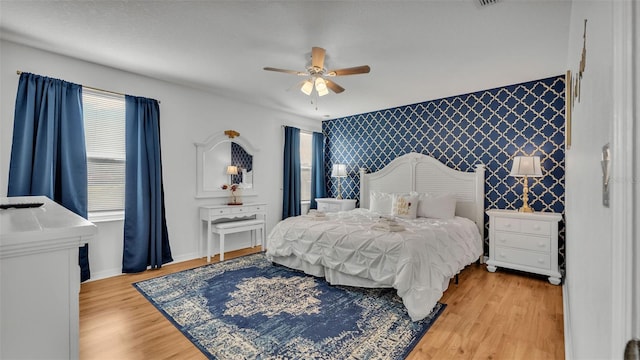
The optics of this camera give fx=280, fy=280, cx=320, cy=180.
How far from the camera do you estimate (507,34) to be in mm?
2498

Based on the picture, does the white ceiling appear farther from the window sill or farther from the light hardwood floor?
the light hardwood floor

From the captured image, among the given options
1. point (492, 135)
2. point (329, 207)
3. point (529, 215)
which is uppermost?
point (492, 135)

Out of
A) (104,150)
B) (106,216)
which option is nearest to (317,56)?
(104,150)

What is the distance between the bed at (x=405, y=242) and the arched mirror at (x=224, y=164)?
4.52 ft

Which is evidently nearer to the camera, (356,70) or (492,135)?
(356,70)

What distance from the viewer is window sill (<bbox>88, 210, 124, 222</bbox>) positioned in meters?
3.30

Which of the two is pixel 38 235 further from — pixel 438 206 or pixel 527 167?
pixel 527 167

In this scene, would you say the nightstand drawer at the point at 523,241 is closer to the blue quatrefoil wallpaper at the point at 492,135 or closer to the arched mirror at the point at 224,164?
the blue quatrefoil wallpaper at the point at 492,135

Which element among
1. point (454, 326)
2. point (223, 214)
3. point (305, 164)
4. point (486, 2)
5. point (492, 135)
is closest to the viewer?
point (486, 2)

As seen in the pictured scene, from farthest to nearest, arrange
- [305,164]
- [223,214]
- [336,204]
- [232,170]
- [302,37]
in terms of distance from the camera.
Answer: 1. [305,164]
2. [336,204]
3. [232,170]
4. [223,214]
5. [302,37]

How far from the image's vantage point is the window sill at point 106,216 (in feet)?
10.8

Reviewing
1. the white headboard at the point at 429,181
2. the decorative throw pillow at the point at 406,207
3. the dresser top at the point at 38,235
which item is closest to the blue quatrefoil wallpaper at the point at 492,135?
the white headboard at the point at 429,181

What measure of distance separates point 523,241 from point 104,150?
524 cm

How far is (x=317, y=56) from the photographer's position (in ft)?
8.65
